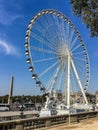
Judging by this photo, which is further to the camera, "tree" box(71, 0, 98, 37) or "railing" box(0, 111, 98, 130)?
"tree" box(71, 0, 98, 37)

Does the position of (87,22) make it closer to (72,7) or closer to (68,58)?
(72,7)

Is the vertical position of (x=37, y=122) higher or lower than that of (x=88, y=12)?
lower

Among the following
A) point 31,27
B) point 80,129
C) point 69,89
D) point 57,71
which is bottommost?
point 80,129

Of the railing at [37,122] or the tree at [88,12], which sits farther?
the tree at [88,12]

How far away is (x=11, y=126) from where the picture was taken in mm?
15953

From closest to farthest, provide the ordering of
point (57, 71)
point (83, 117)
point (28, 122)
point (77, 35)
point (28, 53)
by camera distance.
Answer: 1. point (28, 122)
2. point (83, 117)
3. point (28, 53)
4. point (57, 71)
5. point (77, 35)

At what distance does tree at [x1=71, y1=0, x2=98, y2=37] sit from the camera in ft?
65.9

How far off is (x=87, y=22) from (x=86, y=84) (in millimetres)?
40613

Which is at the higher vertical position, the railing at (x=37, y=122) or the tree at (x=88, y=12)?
the tree at (x=88, y=12)

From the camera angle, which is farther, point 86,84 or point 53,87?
point 86,84

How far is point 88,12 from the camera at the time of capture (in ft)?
66.7

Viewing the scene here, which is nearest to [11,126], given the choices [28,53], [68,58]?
[28,53]

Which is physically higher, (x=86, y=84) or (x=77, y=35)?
(x=77, y=35)

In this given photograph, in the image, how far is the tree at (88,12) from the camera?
2009cm
